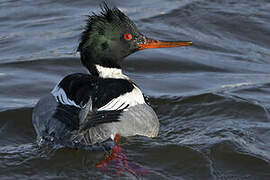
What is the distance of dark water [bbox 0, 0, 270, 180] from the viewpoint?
5699mm

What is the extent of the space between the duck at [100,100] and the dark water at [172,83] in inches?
9.6

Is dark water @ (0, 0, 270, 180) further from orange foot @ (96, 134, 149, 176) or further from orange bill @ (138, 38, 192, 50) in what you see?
orange bill @ (138, 38, 192, 50)

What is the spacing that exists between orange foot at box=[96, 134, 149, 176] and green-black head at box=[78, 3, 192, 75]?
139cm

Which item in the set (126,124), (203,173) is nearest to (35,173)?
(126,124)

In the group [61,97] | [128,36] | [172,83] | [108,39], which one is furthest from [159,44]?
[61,97]

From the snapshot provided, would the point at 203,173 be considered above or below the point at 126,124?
below

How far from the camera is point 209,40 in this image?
9.96m

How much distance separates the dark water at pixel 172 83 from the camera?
5.70m

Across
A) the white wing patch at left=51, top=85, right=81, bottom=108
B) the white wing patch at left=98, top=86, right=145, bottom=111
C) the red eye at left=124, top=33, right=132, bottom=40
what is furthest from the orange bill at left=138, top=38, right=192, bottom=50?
the white wing patch at left=51, top=85, right=81, bottom=108

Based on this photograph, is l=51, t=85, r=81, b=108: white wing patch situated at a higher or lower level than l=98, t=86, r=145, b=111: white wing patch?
higher

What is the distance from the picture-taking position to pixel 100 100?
578 cm

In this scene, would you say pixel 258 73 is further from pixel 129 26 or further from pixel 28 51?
pixel 28 51

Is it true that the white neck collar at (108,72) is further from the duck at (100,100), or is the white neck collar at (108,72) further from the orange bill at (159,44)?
the orange bill at (159,44)

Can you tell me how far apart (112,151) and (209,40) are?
472cm
